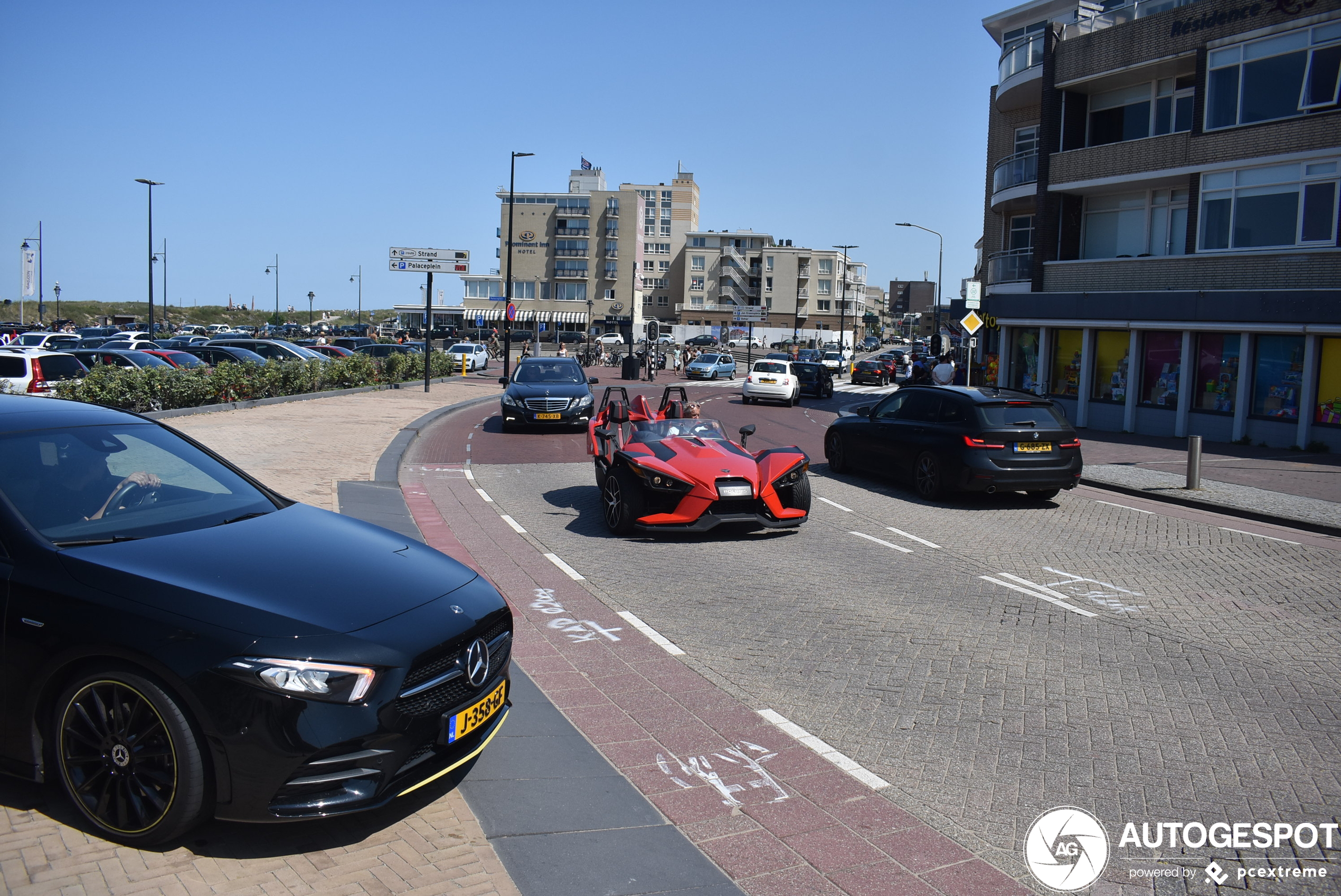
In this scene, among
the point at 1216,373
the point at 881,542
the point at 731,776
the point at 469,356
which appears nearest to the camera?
the point at 731,776

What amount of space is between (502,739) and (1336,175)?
23734 millimetres

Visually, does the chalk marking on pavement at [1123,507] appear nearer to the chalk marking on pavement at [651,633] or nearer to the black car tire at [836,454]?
the black car tire at [836,454]

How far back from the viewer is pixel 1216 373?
76.4ft

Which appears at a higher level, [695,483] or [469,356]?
[469,356]

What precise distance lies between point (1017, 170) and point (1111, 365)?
777 cm

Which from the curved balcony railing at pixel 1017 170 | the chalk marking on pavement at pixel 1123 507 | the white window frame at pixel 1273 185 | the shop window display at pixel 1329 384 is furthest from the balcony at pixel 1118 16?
A: the chalk marking on pavement at pixel 1123 507

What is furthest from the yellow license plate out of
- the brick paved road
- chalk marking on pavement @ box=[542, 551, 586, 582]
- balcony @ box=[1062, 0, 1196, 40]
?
balcony @ box=[1062, 0, 1196, 40]

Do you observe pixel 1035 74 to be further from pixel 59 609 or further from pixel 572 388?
pixel 59 609

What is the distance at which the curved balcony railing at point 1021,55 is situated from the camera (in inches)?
1160

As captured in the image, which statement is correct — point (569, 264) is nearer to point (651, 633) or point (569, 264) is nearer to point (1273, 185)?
point (1273, 185)

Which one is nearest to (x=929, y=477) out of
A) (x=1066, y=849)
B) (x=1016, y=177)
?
(x=1066, y=849)

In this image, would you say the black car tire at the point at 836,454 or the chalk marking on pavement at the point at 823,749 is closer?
the chalk marking on pavement at the point at 823,749

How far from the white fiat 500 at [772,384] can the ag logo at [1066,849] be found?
29150mm

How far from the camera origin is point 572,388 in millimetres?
21078
